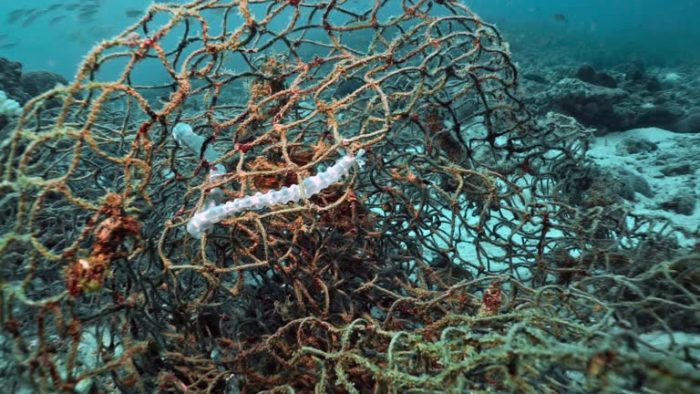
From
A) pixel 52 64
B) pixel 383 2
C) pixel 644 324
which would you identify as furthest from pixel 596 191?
pixel 52 64

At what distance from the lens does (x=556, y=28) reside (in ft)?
127

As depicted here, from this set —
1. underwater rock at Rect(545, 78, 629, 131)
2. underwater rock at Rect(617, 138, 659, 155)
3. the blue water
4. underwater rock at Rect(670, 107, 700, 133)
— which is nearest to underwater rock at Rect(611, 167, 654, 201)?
underwater rock at Rect(617, 138, 659, 155)

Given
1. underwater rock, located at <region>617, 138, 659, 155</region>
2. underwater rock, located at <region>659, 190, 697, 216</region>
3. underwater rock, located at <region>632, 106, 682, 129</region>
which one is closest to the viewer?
underwater rock, located at <region>659, 190, 697, 216</region>

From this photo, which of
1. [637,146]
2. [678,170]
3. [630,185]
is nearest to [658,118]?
[637,146]

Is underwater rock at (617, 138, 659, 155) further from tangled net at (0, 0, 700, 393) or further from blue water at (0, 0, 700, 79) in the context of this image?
blue water at (0, 0, 700, 79)

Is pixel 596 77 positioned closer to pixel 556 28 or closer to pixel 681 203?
pixel 681 203

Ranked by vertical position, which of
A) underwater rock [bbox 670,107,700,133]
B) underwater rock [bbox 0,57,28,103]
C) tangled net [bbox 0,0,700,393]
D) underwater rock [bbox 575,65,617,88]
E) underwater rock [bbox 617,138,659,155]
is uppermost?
underwater rock [bbox 575,65,617,88]

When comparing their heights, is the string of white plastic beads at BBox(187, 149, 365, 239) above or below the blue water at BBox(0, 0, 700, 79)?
below

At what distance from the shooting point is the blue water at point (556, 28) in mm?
30422

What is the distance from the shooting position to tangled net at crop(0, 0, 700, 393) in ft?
4.70

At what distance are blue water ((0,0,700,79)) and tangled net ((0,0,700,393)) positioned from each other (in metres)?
25.8

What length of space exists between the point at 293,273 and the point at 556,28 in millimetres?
44612

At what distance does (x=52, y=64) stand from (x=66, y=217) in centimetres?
8938

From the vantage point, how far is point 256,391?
1950 millimetres
